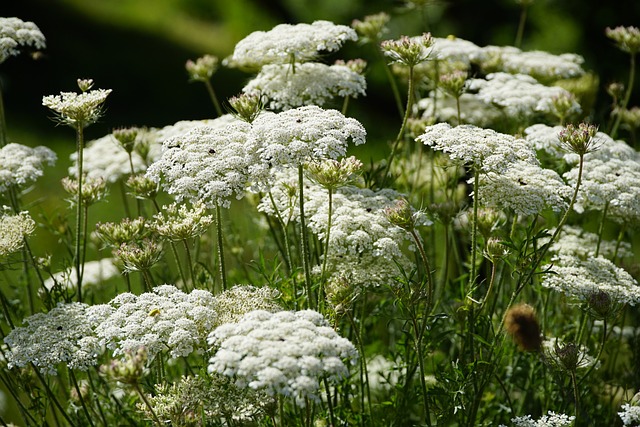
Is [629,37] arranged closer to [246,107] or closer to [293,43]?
[293,43]

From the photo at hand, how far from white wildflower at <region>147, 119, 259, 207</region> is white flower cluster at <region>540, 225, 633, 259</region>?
6.36 ft

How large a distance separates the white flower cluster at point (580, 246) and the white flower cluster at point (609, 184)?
0.22 metres

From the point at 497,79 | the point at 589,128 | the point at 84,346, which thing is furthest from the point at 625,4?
the point at 84,346

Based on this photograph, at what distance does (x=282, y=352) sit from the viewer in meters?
2.69

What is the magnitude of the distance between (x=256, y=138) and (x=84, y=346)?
3.88ft

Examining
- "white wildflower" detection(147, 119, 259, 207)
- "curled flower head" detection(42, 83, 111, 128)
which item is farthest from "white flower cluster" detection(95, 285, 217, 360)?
"curled flower head" detection(42, 83, 111, 128)

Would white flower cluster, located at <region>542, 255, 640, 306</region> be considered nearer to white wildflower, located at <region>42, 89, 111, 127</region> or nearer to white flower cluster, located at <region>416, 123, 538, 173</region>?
white flower cluster, located at <region>416, 123, 538, 173</region>

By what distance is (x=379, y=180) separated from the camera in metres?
4.89

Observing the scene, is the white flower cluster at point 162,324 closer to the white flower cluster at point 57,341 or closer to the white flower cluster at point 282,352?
the white flower cluster at point 57,341

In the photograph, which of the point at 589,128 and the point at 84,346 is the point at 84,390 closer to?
the point at 84,346

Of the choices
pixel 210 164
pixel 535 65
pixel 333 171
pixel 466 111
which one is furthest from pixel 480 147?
pixel 535 65

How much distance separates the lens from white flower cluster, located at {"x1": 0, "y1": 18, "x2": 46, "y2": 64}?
441cm

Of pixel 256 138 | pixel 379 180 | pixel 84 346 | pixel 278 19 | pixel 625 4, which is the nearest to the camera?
pixel 84 346

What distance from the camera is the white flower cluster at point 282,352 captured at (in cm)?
261
